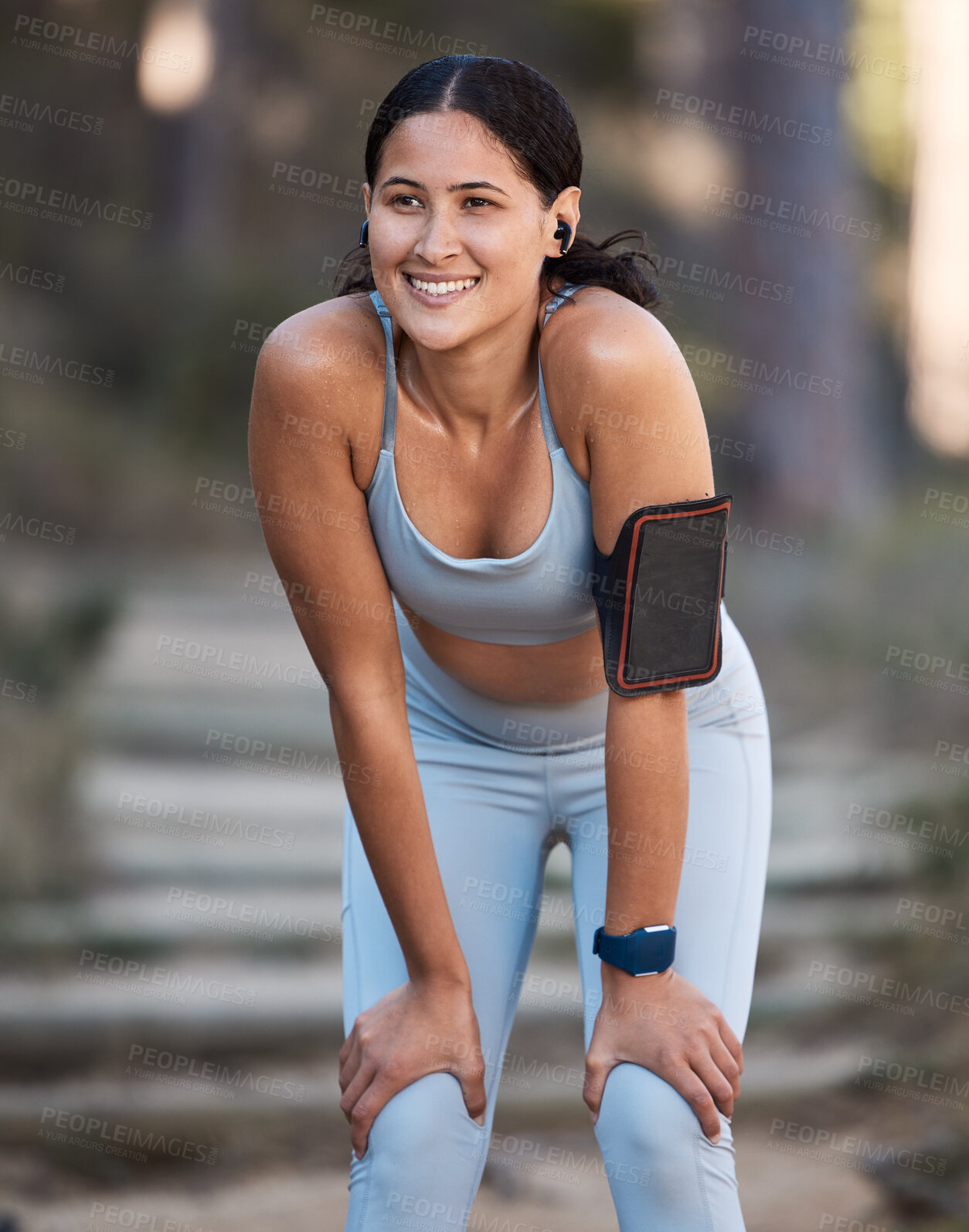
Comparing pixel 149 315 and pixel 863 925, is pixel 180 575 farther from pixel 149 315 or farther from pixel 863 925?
pixel 863 925

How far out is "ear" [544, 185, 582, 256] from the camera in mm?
1471

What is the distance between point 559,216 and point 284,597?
21.1ft

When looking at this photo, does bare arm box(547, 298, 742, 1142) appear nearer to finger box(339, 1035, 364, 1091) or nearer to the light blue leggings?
the light blue leggings

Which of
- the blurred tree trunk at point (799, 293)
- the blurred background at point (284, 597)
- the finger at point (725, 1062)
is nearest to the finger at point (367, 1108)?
the finger at point (725, 1062)

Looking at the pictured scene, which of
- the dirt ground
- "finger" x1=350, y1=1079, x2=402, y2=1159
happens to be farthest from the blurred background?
"finger" x1=350, y1=1079, x2=402, y2=1159

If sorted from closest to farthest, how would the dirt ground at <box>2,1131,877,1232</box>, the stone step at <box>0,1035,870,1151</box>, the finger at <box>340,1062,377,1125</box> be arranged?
the finger at <box>340,1062,377,1125</box>
the dirt ground at <box>2,1131,877,1232</box>
the stone step at <box>0,1035,870,1151</box>

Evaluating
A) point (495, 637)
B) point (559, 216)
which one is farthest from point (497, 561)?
point (559, 216)

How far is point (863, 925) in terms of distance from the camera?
143 inches

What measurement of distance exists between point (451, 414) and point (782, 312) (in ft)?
18.3

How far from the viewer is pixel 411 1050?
1.58 m

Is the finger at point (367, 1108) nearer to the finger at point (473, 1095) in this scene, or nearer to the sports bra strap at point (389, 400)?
the finger at point (473, 1095)

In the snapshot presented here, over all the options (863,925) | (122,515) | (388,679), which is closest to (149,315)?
(122,515)

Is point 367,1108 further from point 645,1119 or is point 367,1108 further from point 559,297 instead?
point 559,297

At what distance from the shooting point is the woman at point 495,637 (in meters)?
1.43
